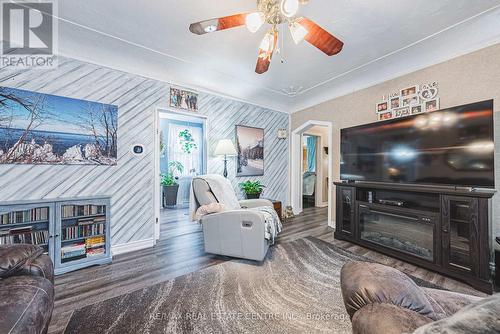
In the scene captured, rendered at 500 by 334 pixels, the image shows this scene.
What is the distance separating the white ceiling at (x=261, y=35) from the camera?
1842 millimetres

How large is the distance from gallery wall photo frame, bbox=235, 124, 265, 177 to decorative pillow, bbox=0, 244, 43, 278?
2.93m

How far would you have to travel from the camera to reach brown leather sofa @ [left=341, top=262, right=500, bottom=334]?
0.42m

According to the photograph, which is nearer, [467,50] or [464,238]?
[464,238]

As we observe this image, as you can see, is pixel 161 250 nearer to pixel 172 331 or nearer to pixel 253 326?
pixel 172 331

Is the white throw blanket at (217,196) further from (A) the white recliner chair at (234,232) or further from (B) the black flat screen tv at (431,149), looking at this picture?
(B) the black flat screen tv at (431,149)

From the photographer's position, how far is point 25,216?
1937 millimetres

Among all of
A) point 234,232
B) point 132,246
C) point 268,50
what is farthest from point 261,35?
point 132,246

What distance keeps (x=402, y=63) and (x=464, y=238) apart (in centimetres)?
223

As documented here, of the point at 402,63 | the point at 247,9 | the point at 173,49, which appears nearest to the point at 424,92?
the point at 402,63

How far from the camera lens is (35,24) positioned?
2037 mm

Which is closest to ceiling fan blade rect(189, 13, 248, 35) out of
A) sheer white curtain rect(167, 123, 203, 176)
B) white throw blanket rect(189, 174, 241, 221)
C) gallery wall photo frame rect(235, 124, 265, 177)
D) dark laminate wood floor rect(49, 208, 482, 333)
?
white throw blanket rect(189, 174, 241, 221)

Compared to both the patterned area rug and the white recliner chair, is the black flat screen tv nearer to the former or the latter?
the patterned area rug

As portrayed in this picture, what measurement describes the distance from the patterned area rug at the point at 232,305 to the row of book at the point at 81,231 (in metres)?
0.94

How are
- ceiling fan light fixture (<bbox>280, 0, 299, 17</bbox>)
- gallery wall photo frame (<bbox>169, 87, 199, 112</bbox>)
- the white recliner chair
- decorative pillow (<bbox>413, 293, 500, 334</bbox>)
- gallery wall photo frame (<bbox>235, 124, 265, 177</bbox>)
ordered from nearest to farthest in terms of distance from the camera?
decorative pillow (<bbox>413, 293, 500, 334</bbox>) → ceiling fan light fixture (<bbox>280, 0, 299, 17</bbox>) → the white recliner chair → gallery wall photo frame (<bbox>169, 87, 199, 112</bbox>) → gallery wall photo frame (<bbox>235, 124, 265, 177</bbox>)
